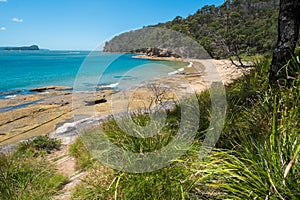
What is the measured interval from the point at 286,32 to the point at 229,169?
3052 mm

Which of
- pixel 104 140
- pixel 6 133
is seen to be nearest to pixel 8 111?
pixel 6 133

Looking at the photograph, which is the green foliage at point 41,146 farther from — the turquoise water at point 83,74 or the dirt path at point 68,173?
the turquoise water at point 83,74

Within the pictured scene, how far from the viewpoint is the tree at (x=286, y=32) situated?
3512 millimetres

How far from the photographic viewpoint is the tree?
11.5 ft

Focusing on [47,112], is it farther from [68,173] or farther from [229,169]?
[229,169]

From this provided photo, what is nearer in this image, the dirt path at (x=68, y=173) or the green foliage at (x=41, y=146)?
the dirt path at (x=68, y=173)

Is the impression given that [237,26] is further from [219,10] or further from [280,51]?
[280,51]

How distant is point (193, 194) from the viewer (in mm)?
2104

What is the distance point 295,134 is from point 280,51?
2.33 metres

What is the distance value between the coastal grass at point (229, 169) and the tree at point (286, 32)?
127cm

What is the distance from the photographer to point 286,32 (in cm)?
362

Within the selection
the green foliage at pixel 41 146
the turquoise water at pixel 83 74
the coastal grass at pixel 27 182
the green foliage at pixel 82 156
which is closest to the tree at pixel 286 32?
the turquoise water at pixel 83 74

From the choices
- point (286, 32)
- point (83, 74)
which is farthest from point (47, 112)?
point (83, 74)

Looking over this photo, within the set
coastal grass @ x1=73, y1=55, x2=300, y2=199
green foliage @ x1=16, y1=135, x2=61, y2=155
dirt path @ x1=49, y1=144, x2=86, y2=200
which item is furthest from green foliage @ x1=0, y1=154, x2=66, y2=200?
green foliage @ x1=16, y1=135, x2=61, y2=155
